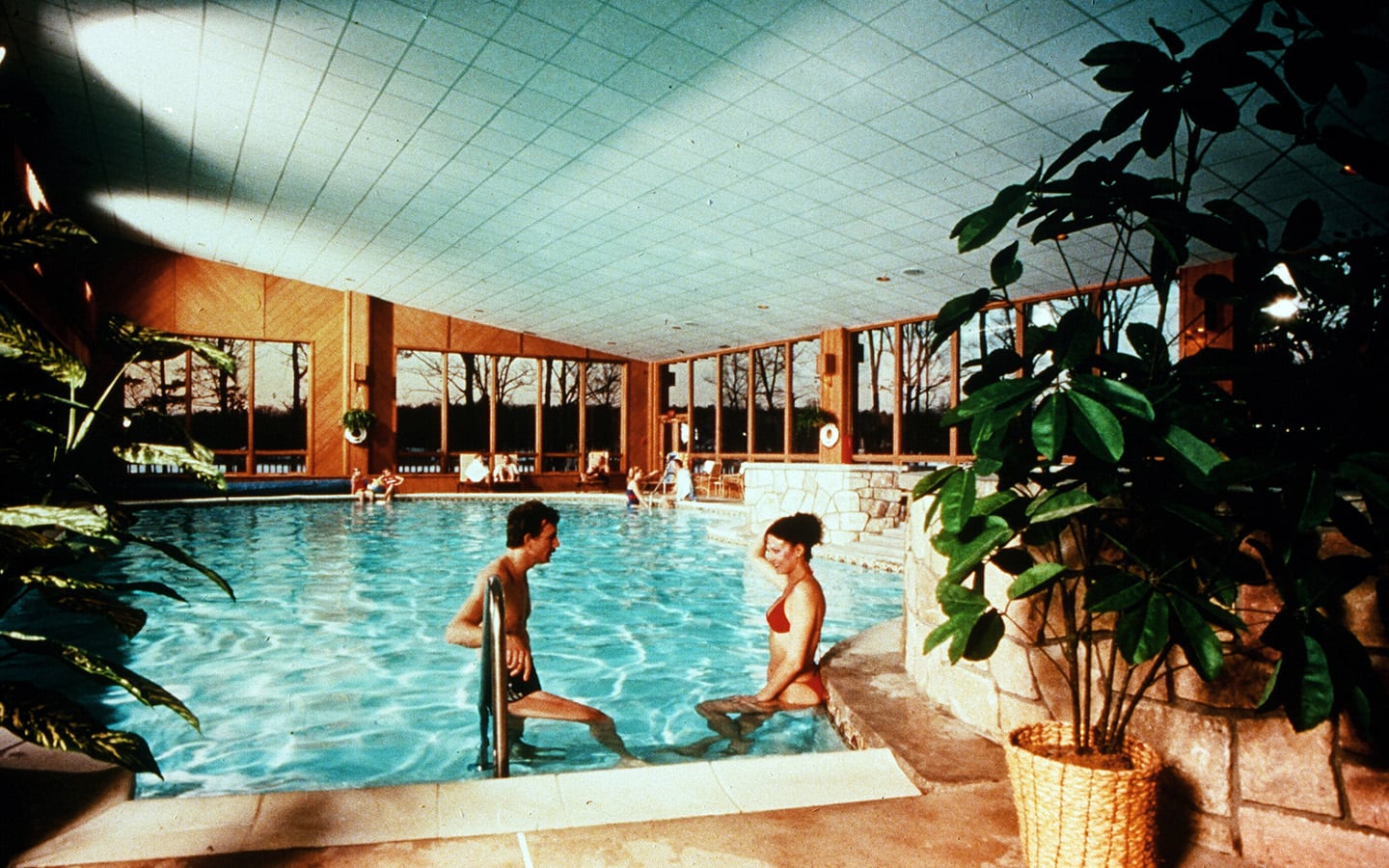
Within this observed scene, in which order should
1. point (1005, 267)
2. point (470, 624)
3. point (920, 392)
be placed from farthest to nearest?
1. point (920, 392)
2. point (470, 624)
3. point (1005, 267)

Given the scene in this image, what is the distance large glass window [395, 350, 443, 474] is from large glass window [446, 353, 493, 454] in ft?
0.84

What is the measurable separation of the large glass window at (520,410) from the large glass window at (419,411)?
1265 millimetres

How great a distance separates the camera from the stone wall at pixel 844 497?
27.2 ft

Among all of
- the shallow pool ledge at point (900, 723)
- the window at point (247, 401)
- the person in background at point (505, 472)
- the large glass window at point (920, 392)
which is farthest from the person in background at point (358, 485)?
the shallow pool ledge at point (900, 723)

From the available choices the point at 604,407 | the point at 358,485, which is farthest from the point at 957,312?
the point at 604,407

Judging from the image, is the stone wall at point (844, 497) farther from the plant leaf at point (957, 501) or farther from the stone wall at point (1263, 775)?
the plant leaf at point (957, 501)

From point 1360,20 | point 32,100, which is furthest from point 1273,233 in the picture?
point 32,100

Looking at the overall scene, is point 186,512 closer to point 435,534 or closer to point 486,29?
point 435,534

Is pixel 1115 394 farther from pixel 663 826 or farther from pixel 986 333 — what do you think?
pixel 986 333

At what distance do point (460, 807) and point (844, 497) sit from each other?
705 cm

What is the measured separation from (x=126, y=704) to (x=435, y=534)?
18.3 ft

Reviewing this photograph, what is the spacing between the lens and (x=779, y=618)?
334 centimetres

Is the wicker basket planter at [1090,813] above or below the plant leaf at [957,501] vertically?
below

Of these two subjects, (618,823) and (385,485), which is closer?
(618,823)
